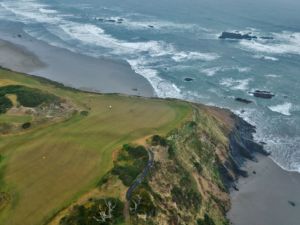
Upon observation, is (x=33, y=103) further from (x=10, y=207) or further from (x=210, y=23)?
(x=210, y=23)

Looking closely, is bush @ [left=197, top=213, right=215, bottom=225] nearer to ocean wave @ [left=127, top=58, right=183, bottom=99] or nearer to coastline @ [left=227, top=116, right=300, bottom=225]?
coastline @ [left=227, top=116, right=300, bottom=225]

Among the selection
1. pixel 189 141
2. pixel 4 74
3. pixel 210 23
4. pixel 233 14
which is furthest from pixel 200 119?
pixel 233 14

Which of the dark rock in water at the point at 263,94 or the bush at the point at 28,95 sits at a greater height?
the bush at the point at 28,95

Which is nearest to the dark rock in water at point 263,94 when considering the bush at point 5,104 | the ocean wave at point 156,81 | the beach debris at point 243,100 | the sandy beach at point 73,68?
the beach debris at point 243,100

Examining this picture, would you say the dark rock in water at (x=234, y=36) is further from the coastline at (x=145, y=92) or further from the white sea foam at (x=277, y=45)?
the coastline at (x=145, y=92)

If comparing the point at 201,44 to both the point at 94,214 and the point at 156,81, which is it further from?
A: the point at 94,214

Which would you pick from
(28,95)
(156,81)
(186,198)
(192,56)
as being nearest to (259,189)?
(186,198)

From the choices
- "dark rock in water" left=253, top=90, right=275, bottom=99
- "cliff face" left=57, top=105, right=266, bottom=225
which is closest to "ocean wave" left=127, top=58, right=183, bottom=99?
"dark rock in water" left=253, top=90, right=275, bottom=99
